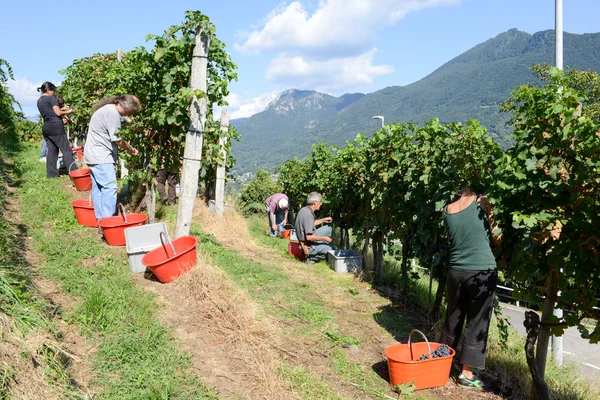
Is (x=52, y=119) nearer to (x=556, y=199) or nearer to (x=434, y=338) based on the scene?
(x=434, y=338)

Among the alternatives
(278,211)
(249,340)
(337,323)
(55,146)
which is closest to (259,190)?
(278,211)

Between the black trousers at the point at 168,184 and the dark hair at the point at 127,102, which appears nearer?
the dark hair at the point at 127,102

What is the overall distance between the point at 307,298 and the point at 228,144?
15.4 feet

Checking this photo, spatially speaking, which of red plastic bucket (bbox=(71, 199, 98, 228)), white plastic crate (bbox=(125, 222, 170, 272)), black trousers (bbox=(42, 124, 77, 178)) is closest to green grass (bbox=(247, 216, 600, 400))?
white plastic crate (bbox=(125, 222, 170, 272))

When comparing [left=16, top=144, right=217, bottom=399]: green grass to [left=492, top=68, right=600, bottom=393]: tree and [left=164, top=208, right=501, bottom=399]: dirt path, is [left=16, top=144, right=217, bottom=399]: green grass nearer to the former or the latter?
[left=164, top=208, right=501, bottom=399]: dirt path

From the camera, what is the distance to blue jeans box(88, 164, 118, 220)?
5.55 meters

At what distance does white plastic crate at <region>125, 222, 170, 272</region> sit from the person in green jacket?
2950 mm

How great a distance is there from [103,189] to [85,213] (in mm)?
572

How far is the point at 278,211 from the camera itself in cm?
1083

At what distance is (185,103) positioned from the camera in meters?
5.14

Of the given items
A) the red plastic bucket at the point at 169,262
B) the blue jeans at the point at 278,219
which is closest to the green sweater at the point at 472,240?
the red plastic bucket at the point at 169,262

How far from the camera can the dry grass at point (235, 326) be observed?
3105 mm

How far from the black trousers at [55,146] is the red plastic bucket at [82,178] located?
20.8 inches

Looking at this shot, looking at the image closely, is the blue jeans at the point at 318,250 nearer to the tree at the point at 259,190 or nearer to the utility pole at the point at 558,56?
the utility pole at the point at 558,56
